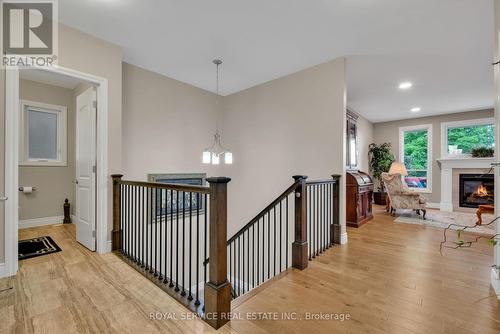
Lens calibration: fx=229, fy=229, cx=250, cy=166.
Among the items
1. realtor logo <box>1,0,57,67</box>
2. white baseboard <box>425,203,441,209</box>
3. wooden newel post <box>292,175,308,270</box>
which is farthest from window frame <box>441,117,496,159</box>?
realtor logo <box>1,0,57,67</box>

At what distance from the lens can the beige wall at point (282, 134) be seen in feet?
11.3

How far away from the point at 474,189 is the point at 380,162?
2.20m

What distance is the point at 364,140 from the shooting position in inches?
272

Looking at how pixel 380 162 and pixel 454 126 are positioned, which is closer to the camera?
pixel 454 126

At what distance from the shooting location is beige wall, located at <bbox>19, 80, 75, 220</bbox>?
4098 mm

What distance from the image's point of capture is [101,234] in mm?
2846

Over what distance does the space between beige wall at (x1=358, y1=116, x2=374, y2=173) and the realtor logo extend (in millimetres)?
6642

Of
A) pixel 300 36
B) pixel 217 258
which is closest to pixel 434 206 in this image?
pixel 300 36

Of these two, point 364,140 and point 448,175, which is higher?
point 364,140

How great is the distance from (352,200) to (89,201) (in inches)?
166

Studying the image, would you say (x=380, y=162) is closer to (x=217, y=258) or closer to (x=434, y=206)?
(x=434, y=206)

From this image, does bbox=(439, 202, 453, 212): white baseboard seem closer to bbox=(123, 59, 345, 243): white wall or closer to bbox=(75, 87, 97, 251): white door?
bbox=(123, 59, 345, 243): white wall

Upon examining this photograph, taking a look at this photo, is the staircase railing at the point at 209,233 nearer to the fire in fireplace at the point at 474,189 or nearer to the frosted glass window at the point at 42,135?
the frosted glass window at the point at 42,135

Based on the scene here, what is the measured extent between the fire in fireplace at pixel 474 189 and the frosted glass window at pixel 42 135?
9.52m
